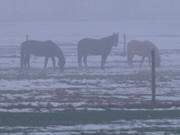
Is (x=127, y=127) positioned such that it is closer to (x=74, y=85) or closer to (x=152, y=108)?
(x=152, y=108)

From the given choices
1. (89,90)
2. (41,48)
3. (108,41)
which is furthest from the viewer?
(108,41)

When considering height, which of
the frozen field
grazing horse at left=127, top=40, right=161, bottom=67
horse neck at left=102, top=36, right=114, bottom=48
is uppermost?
horse neck at left=102, top=36, right=114, bottom=48

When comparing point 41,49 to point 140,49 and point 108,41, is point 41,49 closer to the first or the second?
point 108,41

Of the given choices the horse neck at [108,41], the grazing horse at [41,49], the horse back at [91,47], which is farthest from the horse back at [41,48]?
the horse neck at [108,41]

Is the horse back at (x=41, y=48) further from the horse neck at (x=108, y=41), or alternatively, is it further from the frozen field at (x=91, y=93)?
the horse neck at (x=108, y=41)

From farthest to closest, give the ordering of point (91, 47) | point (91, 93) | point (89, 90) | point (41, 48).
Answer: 1. point (91, 47)
2. point (41, 48)
3. point (89, 90)
4. point (91, 93)

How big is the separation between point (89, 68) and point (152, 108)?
13.8 metres

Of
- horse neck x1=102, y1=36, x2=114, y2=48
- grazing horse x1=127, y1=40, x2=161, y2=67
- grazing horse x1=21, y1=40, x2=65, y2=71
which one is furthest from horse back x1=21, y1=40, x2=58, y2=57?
grazing horse x1=127, y1=40, x2=161, y2=67

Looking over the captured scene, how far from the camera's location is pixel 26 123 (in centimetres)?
1390

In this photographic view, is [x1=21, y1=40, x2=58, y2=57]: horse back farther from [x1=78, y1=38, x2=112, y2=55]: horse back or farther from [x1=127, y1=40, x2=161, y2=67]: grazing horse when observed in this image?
[x1=127, y1=40, x2=161, y2=67]: grazing horse

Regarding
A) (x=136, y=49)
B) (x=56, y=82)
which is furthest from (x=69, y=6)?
Result: (x=56, y=82)

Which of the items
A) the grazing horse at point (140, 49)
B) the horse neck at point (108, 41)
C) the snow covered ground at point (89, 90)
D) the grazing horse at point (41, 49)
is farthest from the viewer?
the horse neck at point (108, 41)

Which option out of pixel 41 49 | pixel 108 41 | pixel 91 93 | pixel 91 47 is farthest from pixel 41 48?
pixel 91 93

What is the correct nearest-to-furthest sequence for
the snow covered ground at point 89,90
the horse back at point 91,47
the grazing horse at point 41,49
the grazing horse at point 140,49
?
the snow covered ground at point 89,90
the grazing horse at point 41,49
the grazing horse at point 140,49
the horse back at point 91,47
